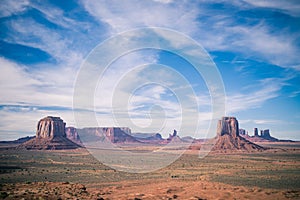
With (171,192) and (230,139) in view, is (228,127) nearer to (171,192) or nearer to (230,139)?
(230,139)

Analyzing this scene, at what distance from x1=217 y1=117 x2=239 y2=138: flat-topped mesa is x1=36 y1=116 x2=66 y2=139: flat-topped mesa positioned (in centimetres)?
9943

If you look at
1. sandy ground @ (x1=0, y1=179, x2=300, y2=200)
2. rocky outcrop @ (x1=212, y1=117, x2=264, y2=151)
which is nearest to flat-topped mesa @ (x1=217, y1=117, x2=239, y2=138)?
rocky outcrop @ (x1=212, y1=117, x2=264, y2=151)

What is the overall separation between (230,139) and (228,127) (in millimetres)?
11575

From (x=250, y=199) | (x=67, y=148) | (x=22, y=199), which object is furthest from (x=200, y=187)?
(x=67, y=148)

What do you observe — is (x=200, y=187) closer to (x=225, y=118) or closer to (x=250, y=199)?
(x=250, y=199)

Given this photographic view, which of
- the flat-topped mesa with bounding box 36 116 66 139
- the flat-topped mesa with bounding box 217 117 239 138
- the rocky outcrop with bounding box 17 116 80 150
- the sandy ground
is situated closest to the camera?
the sandy ground

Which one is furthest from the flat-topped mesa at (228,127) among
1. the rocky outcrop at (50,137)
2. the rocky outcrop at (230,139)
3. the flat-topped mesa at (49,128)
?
the flat-topped mesa at (49,128)

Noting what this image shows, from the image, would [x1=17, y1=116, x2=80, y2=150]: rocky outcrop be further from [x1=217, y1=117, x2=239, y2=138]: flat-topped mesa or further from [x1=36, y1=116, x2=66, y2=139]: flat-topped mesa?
[x1=217, y1=117, x2=239, y2=138]: flat-topped mesa

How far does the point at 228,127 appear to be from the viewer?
152 meters

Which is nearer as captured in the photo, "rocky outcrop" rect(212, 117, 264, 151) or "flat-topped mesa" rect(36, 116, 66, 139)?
"rocky outcrop" rect(212, 117, 264, 151)

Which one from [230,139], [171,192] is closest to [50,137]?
[230,139]

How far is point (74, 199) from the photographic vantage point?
799 inches

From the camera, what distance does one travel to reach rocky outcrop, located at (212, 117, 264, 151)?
434ft

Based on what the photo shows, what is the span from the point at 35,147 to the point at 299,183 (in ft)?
399
